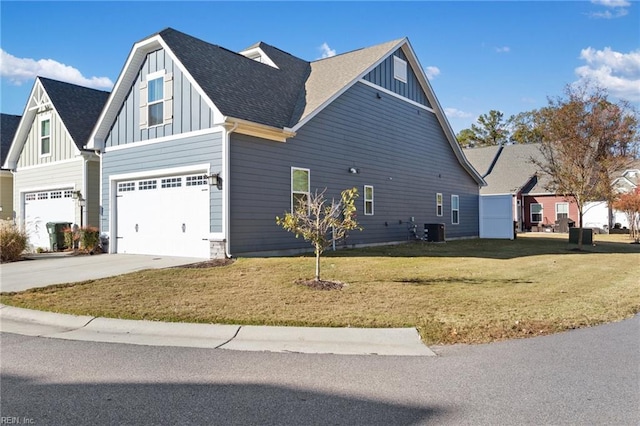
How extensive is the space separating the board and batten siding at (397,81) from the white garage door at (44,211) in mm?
12819

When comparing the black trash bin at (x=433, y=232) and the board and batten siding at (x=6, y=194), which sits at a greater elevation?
the board and batten siding at (x=6, y=194)

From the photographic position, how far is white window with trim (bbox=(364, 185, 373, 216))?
1705 cm

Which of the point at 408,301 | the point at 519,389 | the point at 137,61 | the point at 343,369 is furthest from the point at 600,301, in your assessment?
the point at 137,61

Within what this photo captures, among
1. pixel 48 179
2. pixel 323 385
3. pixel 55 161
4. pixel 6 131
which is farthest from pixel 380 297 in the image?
pixel 6 131

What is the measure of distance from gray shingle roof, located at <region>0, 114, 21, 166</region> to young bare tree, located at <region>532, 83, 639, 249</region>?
81.4ft

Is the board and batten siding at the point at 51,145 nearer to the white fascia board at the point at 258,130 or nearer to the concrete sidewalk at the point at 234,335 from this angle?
the white fascia board at the point at 258,130

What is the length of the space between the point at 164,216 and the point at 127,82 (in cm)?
472

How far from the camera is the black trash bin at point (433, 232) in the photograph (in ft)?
65.9

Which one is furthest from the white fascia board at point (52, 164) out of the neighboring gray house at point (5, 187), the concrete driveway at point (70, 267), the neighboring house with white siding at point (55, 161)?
the concrete driveway at point (70, 267)

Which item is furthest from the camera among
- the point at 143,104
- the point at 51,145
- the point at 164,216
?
the point at 51,145

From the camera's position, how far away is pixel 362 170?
55.9 ft

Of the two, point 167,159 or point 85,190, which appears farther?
point 85,190

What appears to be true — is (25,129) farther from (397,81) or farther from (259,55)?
(397,81)

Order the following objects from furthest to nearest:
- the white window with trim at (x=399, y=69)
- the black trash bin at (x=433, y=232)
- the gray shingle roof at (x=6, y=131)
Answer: the gray shingle roof at (x=6, y=131), the black trash bin at (x=433, y=232), the white window with trim at (x=399, y=69)
